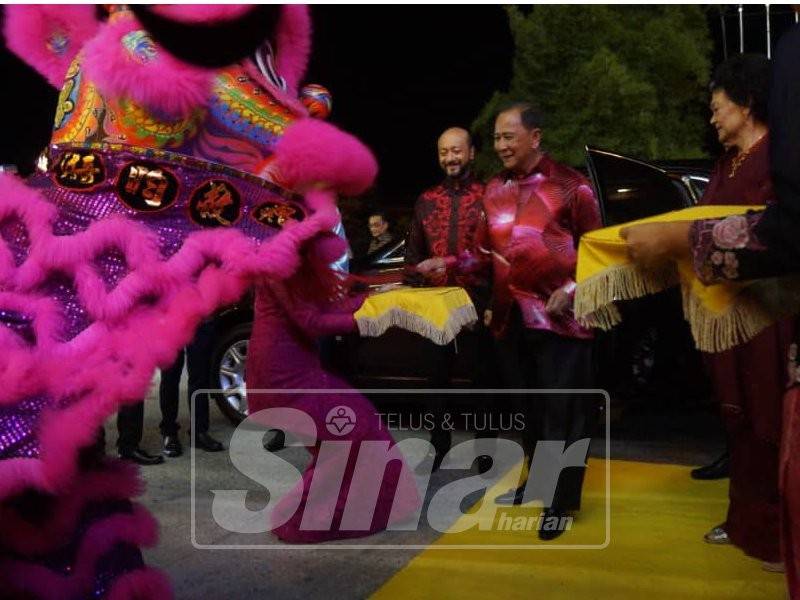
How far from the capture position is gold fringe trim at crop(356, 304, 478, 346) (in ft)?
14.0

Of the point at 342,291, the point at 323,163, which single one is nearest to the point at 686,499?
the point at 342,291

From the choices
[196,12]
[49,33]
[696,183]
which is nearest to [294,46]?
[196,12]

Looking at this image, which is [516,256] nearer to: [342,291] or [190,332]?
[342,291]

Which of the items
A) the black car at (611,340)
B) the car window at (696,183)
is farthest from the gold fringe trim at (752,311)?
the car window at (696,183)

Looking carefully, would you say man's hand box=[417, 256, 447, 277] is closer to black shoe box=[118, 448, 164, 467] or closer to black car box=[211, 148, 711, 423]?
black car box=[211, 148, 711, 423]

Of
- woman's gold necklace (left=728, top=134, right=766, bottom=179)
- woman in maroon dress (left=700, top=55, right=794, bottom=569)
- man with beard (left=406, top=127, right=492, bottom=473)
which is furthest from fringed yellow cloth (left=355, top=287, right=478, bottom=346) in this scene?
woman's gold necklace (left=728, top=134, right=766, bottom=179)

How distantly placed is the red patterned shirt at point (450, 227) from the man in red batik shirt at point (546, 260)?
624 mm

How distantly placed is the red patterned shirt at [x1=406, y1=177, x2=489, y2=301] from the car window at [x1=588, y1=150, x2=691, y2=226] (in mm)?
1010

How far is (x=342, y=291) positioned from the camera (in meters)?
2.82

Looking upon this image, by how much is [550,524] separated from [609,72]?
9.63 meters

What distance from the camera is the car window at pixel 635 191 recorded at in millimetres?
5551

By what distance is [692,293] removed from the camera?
6.87 ft

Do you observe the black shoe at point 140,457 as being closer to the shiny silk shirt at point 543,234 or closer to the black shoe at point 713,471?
the shiny silk shirt at point 543,234

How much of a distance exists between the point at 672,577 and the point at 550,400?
96cm
